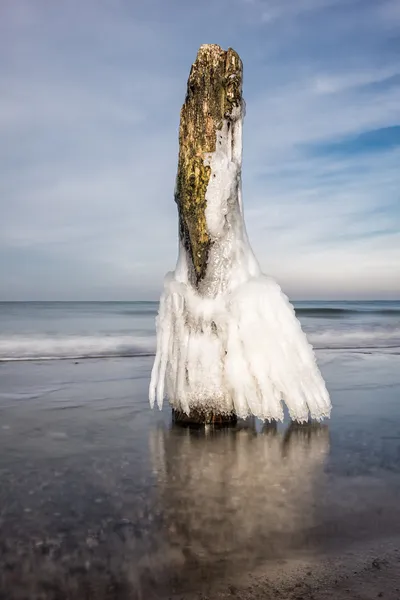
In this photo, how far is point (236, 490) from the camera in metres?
3.59

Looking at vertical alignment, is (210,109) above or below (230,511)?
above

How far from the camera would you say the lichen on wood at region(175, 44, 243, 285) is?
5113 millimetres

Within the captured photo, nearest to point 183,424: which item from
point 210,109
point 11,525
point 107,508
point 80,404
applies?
point 80,404

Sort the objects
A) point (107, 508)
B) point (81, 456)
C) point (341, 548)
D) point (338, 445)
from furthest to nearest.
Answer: point (338, 445) < point (81, 456) < point (107, 508) < point (341, 548)

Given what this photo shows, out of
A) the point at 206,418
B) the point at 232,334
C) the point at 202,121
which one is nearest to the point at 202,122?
the point at 202,121

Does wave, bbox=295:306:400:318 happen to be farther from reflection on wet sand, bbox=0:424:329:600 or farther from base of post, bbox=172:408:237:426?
reflection on wet sand, bbox=0:424:329:600

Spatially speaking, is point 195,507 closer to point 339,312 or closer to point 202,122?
point 202,122

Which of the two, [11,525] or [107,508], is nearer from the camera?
[11,525]

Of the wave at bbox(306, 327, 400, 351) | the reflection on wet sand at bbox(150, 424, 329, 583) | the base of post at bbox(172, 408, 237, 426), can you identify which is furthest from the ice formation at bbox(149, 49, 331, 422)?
the wave at bbox(306, 327, 400, 351)

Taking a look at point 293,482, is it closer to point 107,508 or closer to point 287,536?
point 287,536

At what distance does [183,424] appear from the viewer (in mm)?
5359

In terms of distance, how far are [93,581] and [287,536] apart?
3.24 ft

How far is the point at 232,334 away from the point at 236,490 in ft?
5.78

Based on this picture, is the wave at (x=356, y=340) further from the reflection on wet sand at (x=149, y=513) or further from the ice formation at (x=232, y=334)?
the reflection on wet sand at (x=149, y=513)
